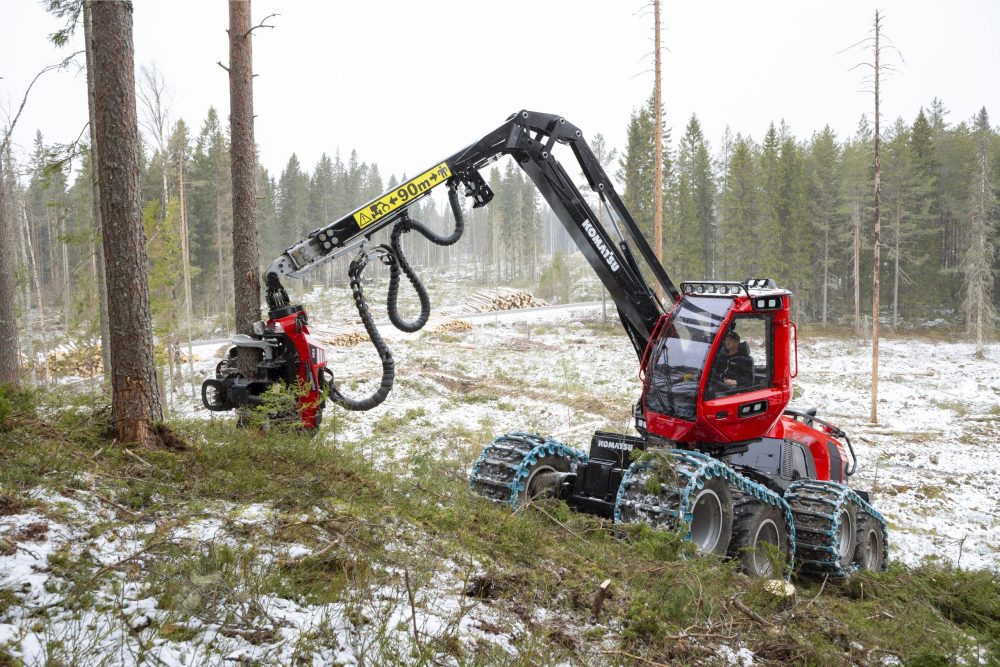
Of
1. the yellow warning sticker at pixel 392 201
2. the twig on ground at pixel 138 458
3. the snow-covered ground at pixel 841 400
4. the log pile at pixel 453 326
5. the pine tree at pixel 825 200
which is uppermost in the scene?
the pine tree at pixel 825 200

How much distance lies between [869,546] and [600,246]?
15.9ft

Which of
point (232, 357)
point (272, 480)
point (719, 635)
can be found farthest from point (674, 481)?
point (232, 357)

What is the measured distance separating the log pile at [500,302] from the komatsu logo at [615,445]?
40.0 meters

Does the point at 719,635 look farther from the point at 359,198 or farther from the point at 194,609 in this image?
the point at 359,198

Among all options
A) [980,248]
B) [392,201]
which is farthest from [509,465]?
[980,248]

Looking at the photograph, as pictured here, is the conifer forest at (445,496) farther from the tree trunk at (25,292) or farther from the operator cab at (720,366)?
the tree trunk at (25,292)

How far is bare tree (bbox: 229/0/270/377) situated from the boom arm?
1.51 meters

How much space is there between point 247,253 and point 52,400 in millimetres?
2956

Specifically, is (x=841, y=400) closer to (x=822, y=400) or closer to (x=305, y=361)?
(x=822, y=400)

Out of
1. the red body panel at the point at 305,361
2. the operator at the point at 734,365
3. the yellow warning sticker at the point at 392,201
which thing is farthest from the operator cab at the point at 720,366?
the red body panel at the point at 305,361

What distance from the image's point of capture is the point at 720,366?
6801mm

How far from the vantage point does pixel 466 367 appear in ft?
76.1

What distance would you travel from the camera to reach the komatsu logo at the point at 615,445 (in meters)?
7.10

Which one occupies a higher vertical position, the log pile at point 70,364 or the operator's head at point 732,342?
the operator's head at point 732,342
